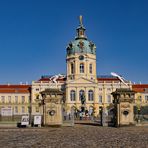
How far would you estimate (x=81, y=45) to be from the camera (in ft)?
276

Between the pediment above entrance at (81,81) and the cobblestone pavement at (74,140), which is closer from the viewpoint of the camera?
the cobblestone pavement at (74,140)

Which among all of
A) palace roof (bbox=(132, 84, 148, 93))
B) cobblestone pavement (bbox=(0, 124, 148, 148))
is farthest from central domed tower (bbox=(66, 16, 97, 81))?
cobblestone pavement (bbox=(0, 124, 148, 148))

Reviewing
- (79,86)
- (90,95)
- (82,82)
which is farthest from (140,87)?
(79,86)

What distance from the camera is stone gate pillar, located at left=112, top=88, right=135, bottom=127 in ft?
83.4

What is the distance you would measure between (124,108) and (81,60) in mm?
58042

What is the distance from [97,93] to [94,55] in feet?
Result: 29.6

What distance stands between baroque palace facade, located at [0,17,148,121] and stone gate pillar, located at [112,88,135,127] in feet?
171

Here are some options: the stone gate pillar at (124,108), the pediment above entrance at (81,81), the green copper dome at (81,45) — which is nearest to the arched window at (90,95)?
the pediment above entrance at (81,81)

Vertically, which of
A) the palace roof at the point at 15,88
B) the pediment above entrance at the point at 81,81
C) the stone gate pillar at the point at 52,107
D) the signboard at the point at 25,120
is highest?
the pediment above entrance at the point at 81,81

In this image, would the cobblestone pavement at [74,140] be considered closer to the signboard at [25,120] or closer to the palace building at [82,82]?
the signboard at [25,120]

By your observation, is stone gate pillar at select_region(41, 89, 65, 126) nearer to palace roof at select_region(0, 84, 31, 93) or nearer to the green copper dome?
the green copper dome

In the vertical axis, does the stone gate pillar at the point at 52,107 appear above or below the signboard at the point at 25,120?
above

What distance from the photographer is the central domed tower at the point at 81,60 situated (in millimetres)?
83125

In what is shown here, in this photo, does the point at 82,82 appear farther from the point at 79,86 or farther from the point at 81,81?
the point at 79,86
